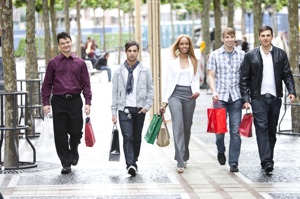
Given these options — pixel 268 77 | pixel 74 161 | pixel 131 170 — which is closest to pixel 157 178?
pixel 131 170

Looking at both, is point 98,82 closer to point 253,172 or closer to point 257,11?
point 257,11

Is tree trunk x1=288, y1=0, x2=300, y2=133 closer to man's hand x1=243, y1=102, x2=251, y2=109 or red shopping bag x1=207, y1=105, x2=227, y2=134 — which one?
red shopping bag x1=207, y1=105, x2=227, y2=134

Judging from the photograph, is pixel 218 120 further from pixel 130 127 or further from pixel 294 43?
pixel 294 43

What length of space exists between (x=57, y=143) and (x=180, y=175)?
1.69 metres

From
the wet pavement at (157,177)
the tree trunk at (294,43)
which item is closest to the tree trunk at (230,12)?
the tree trunk at (294,43)

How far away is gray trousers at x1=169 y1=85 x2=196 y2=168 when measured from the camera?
1309 centimetres

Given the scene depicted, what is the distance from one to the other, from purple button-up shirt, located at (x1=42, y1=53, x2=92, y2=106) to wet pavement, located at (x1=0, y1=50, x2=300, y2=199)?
1.05 meters

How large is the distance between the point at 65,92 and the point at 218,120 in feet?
6.53

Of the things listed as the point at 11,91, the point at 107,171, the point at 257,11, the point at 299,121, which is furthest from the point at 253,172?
the point at 257,11

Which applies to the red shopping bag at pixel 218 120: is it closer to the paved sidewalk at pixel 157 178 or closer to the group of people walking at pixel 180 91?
the group of people walking at pixel 180 91

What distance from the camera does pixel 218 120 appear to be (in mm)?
12945

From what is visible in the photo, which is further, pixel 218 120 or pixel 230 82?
pixel 230 82

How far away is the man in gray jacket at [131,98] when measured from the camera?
12844 millimetres

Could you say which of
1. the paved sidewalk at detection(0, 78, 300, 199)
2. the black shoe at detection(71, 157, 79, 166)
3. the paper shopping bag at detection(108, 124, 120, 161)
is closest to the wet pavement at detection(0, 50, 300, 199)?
the paved sidewalk at detection(0, 78, 300, 199)
